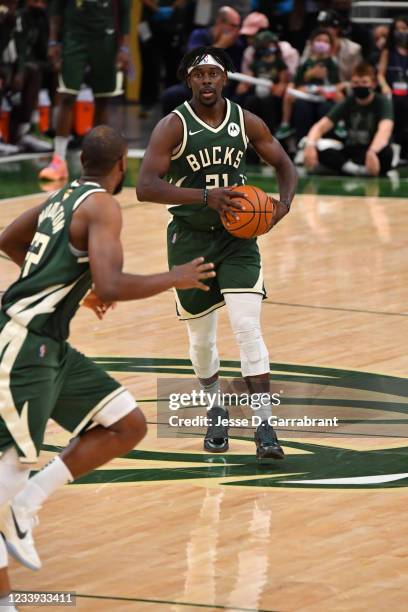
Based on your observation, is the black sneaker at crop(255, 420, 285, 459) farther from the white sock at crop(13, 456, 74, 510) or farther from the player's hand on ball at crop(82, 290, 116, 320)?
the player's hand on ball at crop(82, 290, 116, 320)

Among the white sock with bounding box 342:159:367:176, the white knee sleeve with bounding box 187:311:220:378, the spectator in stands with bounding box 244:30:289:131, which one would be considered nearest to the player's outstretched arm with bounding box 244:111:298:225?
the white knee sleeve with bounding box 187:311:220:378

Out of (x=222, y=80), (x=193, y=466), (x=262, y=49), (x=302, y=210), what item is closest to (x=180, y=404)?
(x=193, y=466)

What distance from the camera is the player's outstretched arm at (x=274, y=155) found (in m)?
7.03

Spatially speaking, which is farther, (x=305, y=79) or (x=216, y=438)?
(x=305, y=79)

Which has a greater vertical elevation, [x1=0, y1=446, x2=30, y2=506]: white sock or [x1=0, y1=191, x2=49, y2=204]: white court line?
[x1=0, y1=446, x2=30, y2=506]: white sock

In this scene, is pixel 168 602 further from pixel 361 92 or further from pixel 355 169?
pixel 355 169

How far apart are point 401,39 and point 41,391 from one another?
11698mm

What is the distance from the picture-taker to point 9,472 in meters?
5.03

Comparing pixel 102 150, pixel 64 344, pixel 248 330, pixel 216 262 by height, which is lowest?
pixel 248 330

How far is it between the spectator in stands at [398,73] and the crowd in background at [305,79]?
11 mm

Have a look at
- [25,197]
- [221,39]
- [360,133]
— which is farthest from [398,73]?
[25,197]

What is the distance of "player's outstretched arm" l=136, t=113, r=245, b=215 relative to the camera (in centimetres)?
670

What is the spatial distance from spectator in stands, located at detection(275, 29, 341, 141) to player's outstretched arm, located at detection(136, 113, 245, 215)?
918 centimetres

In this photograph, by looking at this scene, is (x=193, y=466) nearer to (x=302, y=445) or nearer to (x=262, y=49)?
(x=302, y=445)
